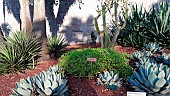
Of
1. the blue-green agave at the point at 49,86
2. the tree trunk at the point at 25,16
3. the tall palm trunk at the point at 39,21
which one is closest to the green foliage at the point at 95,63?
the blue-green agave at the point at 49,86

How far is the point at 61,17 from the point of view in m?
12.7

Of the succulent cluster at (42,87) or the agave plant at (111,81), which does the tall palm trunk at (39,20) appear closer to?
the agave plant at (111,81)

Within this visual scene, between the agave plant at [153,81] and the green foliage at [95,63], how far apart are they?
2.79 ft

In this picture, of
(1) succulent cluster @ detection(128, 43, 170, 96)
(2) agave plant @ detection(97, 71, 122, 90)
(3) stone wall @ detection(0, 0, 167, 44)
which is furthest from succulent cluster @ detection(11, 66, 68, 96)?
(3) stone wall @ detection(0, 0, 167, 44)

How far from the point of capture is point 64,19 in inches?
500

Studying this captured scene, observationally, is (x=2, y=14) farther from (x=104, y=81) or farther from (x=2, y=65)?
(x=104, y=81)

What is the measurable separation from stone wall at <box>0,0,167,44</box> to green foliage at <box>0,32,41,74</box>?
512 centimetres

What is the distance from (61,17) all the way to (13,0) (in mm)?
2395

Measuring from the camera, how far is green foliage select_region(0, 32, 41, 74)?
6469 mm

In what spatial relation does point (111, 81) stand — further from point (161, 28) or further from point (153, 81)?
point (161, 28)

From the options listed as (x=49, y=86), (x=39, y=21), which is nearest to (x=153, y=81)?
(x=49, y=86)

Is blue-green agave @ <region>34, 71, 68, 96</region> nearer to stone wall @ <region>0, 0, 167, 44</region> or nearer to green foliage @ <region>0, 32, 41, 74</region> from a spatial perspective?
green foliage @ <region>0, 32, 41, 74</region>

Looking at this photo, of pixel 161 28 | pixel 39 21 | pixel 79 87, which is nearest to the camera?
pixel 79 87

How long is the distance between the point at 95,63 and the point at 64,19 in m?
7.49
